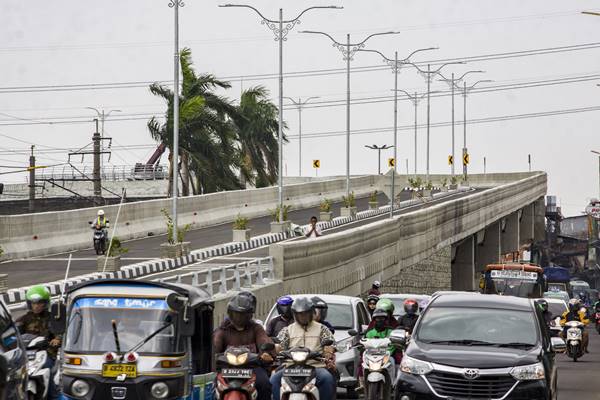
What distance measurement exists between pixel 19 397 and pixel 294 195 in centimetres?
7565

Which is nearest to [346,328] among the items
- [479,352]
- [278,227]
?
[479,352]

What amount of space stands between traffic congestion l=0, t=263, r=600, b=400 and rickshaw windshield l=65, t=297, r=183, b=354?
0.01m

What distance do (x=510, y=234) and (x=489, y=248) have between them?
912cm

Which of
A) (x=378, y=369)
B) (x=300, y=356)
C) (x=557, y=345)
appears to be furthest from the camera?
(x=378, y=369)

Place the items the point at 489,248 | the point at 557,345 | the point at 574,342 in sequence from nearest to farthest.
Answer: the point at 557,345 → the point at 574,342 → the point at 489,248

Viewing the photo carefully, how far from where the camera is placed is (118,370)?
1427cm

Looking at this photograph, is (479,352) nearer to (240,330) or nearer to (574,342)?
(240,330)

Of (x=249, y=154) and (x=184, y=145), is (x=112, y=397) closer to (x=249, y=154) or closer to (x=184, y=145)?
(x=184, y=145)

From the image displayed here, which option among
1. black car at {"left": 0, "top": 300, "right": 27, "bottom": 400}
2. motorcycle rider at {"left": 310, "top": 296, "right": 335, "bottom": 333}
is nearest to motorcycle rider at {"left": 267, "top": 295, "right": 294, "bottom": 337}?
motorcycle rider at {"left": 310, "top": 296, "right": 335, "bottom": 333}

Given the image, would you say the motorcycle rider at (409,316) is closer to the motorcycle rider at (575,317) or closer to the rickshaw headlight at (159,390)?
the rickshaw headlight at (159,390)

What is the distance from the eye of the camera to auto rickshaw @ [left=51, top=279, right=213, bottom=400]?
14.3 meters

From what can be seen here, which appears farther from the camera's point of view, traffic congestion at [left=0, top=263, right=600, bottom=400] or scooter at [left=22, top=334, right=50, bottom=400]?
scooter at [left=22, top=334, right=50, bottom=400]

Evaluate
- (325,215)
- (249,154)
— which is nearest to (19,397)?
(325,215)

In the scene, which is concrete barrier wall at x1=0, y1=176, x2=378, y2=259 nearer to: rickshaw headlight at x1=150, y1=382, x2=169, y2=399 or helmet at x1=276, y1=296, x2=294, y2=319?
helmet at x1=276, y1=296, x2=294, y2=319
